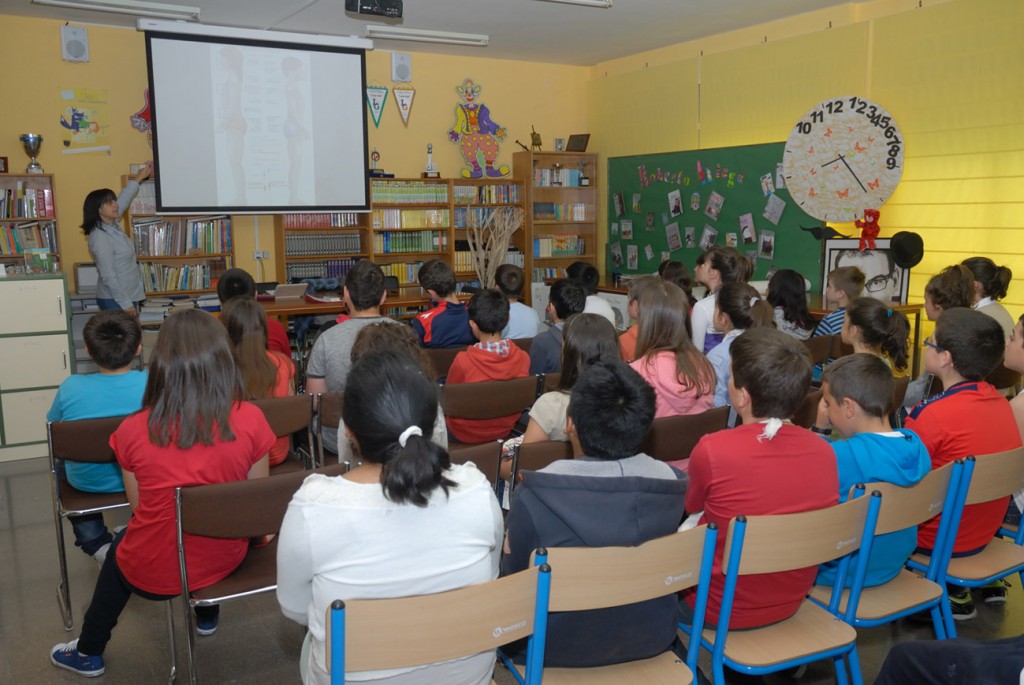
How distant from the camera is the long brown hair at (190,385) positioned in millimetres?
2201

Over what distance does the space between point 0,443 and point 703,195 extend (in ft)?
19.3

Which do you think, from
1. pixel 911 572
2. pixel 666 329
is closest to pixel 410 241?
pixel 666 329

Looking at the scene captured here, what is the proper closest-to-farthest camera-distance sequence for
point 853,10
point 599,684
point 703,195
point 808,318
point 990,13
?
point 599,684, point 808,318, point 990,13, point 853,10, point 703,195

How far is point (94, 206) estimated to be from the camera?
19.7ft

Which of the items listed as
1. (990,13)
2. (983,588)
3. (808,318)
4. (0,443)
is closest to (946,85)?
(990,13)

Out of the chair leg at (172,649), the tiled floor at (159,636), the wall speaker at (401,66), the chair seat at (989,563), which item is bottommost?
the tiled floor at (159,636)

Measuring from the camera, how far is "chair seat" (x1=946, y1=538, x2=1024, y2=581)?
2.36 meters

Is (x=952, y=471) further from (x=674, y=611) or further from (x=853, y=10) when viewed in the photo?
(x=853, y=10)

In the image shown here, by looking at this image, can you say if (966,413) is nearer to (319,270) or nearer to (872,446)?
(872,446)

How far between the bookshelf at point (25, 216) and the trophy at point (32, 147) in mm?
61

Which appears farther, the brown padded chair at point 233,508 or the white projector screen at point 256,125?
the white projector screen at point 256,125

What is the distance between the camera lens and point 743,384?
2104 mm

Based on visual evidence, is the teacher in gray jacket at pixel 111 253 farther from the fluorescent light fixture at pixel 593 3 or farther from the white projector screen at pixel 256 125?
the fluorescent light fixture at pixel 593 3

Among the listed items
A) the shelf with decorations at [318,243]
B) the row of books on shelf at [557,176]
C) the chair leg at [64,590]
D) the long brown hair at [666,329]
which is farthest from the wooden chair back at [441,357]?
the row of books on shelf at [557,176]
